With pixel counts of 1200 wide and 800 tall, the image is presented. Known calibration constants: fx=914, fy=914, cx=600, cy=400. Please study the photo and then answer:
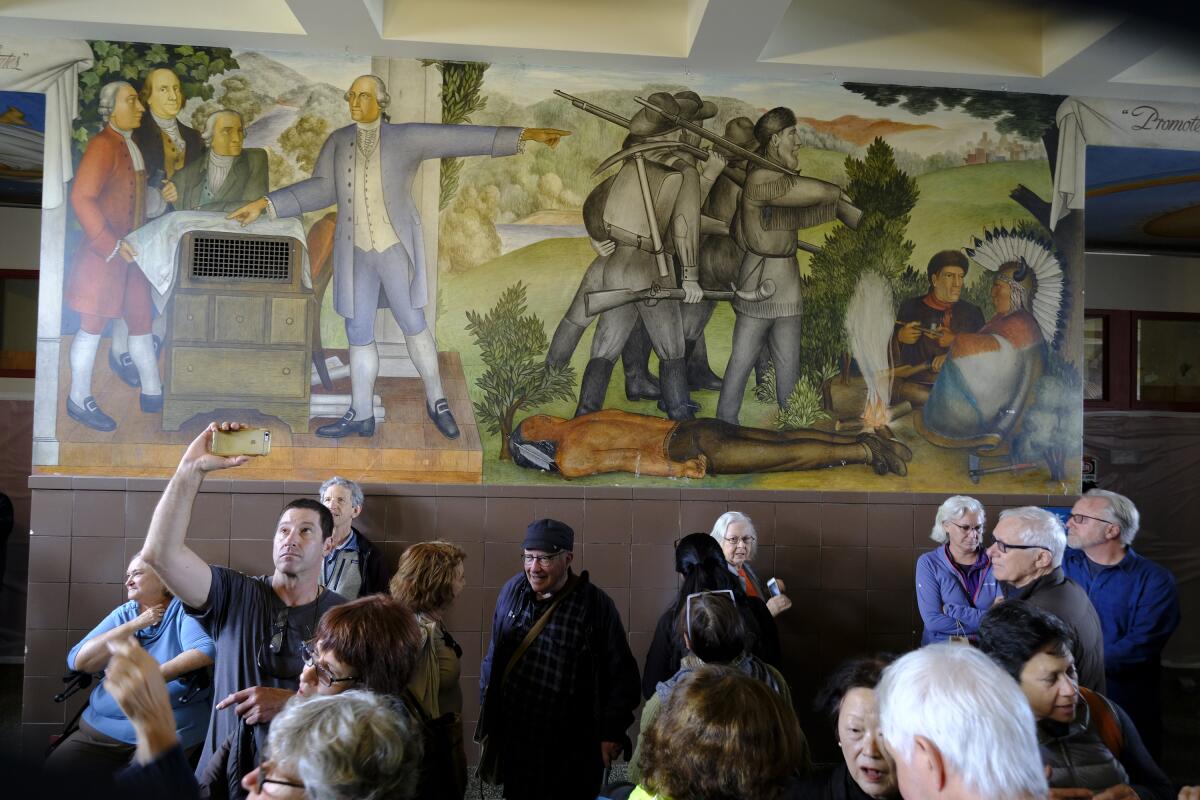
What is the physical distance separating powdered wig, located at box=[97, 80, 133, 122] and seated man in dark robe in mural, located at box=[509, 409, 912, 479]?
309 cm

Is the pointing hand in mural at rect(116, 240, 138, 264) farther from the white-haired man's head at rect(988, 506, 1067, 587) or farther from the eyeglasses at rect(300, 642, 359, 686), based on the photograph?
the white-haired man's head at rect(988, 506, 1067, 587)

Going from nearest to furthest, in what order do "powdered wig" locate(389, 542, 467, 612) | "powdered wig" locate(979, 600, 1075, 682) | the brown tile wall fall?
"powdered wig" locate(979, 600, 1075, 682) < "powdered wig" locate(389, 542, 467, 612) < the brown tile wall

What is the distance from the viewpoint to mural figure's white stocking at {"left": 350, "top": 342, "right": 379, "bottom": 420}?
5555mm

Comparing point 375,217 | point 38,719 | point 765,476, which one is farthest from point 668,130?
point 38,719

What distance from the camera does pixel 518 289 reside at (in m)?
5.69

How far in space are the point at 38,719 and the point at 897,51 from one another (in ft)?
21.0

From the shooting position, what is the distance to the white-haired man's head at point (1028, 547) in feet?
11.8

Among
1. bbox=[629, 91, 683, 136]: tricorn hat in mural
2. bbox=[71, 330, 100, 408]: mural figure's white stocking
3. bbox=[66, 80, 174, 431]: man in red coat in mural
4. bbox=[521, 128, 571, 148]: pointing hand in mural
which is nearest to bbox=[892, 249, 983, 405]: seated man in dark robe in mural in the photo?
bbox=[629, 91, 683, 136]: tricorn hat in mural

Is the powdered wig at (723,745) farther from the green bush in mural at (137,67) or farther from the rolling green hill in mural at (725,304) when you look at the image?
the green bush in mural at (137,67)

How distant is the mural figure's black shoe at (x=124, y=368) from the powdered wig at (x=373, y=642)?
142 inches

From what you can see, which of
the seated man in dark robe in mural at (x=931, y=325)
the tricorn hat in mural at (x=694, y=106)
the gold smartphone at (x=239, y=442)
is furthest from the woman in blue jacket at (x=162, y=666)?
the seated man in dark robe in mural at (x=931, y=325)

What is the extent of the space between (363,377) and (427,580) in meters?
2.48

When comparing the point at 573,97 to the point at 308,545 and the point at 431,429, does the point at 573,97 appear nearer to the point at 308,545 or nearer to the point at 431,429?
the point at 431,429

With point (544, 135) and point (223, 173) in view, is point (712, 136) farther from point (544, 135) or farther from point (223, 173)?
point (223, 173)
